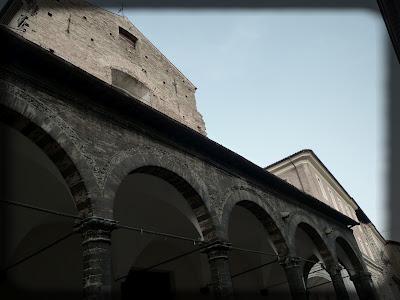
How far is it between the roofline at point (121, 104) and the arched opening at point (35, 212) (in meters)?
1.02

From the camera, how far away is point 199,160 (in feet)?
29.1

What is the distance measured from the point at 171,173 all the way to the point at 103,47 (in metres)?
8.23

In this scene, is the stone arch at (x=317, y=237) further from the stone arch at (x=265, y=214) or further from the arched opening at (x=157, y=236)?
the arched opening at (x=157, y=236)

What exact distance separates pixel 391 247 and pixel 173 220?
30.5 metres

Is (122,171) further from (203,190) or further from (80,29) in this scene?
(80,29)

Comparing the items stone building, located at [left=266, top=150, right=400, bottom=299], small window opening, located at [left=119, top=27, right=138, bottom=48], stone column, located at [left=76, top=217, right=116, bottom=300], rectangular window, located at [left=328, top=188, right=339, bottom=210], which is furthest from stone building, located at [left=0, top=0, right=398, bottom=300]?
rectangular window, located at [left=328, top=188, right=339, bottom=210]

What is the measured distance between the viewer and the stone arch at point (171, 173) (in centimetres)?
676

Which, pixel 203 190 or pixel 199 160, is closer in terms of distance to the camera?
pixel 203 190

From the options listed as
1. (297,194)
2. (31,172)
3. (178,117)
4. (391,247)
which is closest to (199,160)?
(31,172)

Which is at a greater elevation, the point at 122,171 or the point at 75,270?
the point at 122,171

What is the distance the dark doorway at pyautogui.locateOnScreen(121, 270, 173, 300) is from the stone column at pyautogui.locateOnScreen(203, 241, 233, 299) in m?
2.99

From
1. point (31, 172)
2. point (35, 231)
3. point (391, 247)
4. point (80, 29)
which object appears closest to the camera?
point (31, 172)

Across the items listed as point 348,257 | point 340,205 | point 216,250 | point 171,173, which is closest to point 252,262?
point 348,257

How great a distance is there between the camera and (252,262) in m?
13.4
